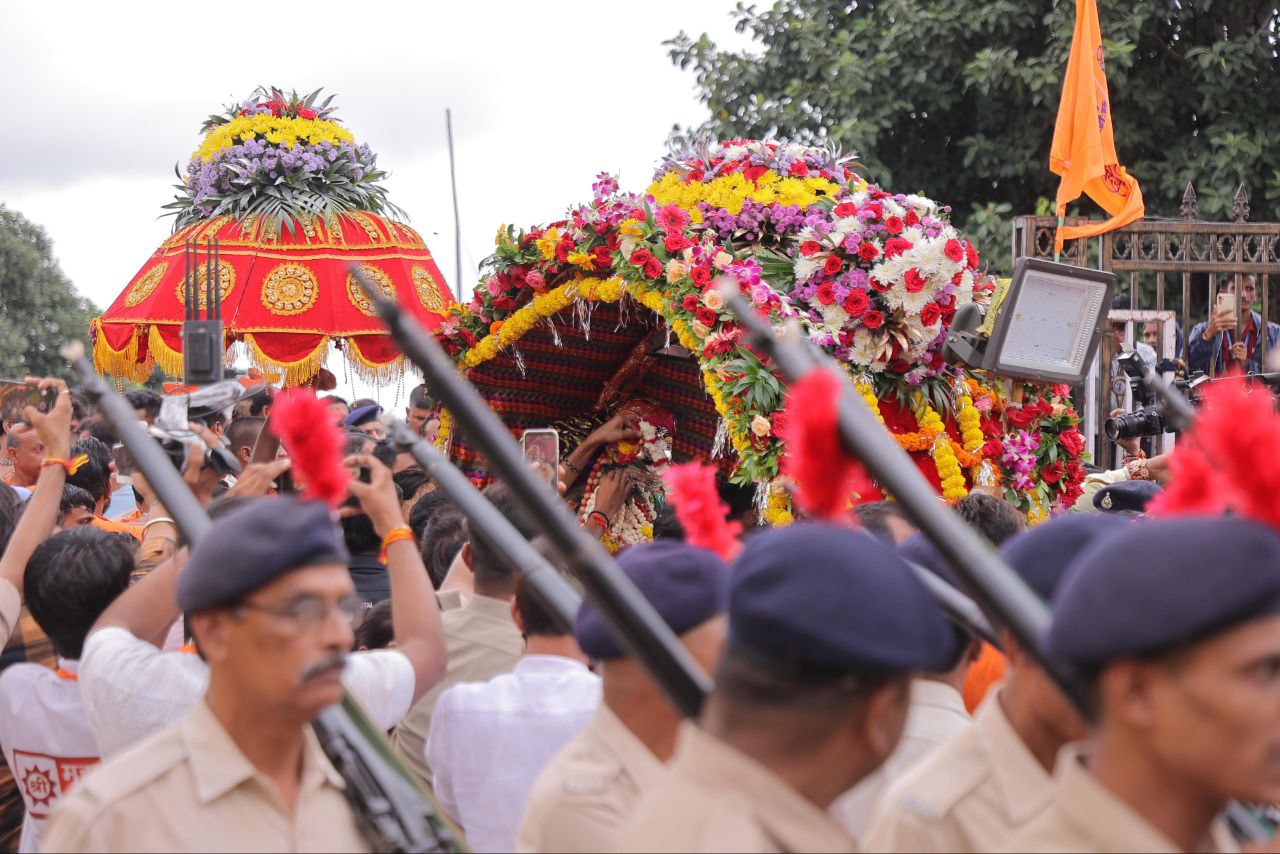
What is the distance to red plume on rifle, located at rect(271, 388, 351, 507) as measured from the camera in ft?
7.14

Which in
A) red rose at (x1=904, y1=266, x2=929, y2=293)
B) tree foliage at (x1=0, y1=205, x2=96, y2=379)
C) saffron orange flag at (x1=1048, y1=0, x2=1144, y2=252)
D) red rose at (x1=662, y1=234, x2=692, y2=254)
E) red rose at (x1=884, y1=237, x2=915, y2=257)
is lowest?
tree foliage at (x1=0, y1=205, x2=96, y2=379)

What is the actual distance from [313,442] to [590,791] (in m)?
0.69

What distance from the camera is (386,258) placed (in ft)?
37.4

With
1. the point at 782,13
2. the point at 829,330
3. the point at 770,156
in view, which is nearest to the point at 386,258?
the point at 782,13

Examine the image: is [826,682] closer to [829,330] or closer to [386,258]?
[829,330]

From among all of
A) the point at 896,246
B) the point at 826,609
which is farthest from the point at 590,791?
the point at 896,246

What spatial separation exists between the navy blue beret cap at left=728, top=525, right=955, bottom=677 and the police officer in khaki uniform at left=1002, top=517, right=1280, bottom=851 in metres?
0.18

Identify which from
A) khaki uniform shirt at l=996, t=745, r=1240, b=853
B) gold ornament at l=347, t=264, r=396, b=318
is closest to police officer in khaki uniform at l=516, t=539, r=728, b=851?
khaki uniform shirt at l=996, t=745, r=1240, b=853

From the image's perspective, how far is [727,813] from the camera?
5.47ft

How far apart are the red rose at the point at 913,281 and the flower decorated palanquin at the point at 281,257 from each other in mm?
5617

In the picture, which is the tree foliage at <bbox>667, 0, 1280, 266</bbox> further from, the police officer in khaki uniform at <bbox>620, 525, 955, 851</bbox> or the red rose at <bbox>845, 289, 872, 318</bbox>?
the police officer in khaki uniform at <bbox>620, 525, 955, 851</bbox>

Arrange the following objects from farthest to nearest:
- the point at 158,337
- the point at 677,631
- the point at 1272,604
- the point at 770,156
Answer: the point at 158,337, the point at 770,156, the point at 677,631, the point at 1272,604

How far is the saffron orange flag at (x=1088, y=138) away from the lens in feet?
29.8

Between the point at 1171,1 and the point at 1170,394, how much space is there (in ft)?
35.7
